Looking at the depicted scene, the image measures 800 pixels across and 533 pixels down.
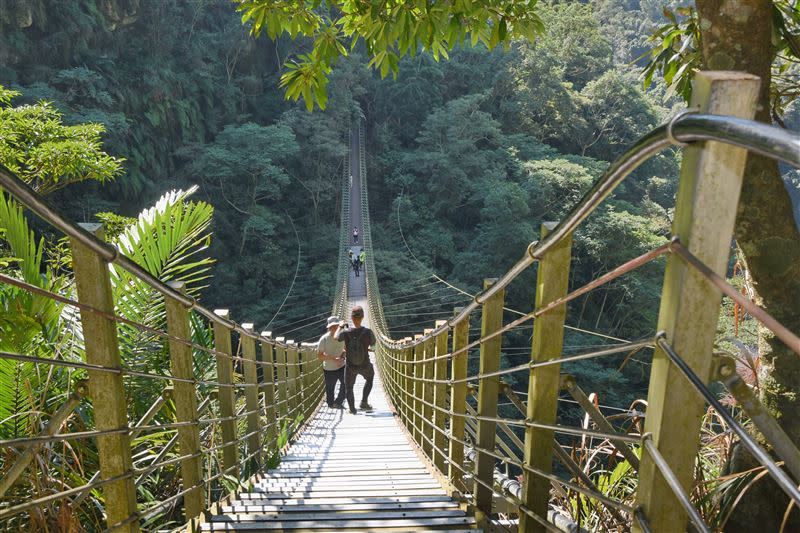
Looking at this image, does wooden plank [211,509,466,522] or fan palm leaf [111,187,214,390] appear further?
fan palm leaf [111,187,214,390]

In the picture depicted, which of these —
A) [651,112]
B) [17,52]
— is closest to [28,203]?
[17,52]

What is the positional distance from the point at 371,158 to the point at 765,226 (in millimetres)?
23501

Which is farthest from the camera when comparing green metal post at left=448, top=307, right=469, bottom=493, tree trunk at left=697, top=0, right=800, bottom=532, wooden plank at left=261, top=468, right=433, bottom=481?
wooden plank at left=261, top=468, right=433, bottom=481

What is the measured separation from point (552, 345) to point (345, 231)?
754 inches

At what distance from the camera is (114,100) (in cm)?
1541

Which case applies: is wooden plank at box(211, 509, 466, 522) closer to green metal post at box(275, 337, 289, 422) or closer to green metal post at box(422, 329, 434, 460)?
green metal post at box(422, 329, 434, 460)

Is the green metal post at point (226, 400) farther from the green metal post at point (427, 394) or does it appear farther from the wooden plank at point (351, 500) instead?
the green metal post at point (427, 394)

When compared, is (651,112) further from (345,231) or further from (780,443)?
(780,443)

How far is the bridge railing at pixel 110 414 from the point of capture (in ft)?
3.15

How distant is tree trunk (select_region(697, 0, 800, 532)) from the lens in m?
1.45

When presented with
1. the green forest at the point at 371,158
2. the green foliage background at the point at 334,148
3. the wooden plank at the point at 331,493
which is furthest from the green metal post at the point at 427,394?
the green foliage background at the point at 334,148

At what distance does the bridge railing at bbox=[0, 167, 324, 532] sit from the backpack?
6.21 ft

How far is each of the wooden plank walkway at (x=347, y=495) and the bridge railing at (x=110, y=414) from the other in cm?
12

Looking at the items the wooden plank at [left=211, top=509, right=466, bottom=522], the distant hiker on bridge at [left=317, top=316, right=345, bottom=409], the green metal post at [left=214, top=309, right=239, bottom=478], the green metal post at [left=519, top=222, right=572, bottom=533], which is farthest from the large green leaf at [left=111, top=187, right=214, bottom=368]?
the distant hiker on bridge at [left=317, top=316, right=345, bottom=409]
